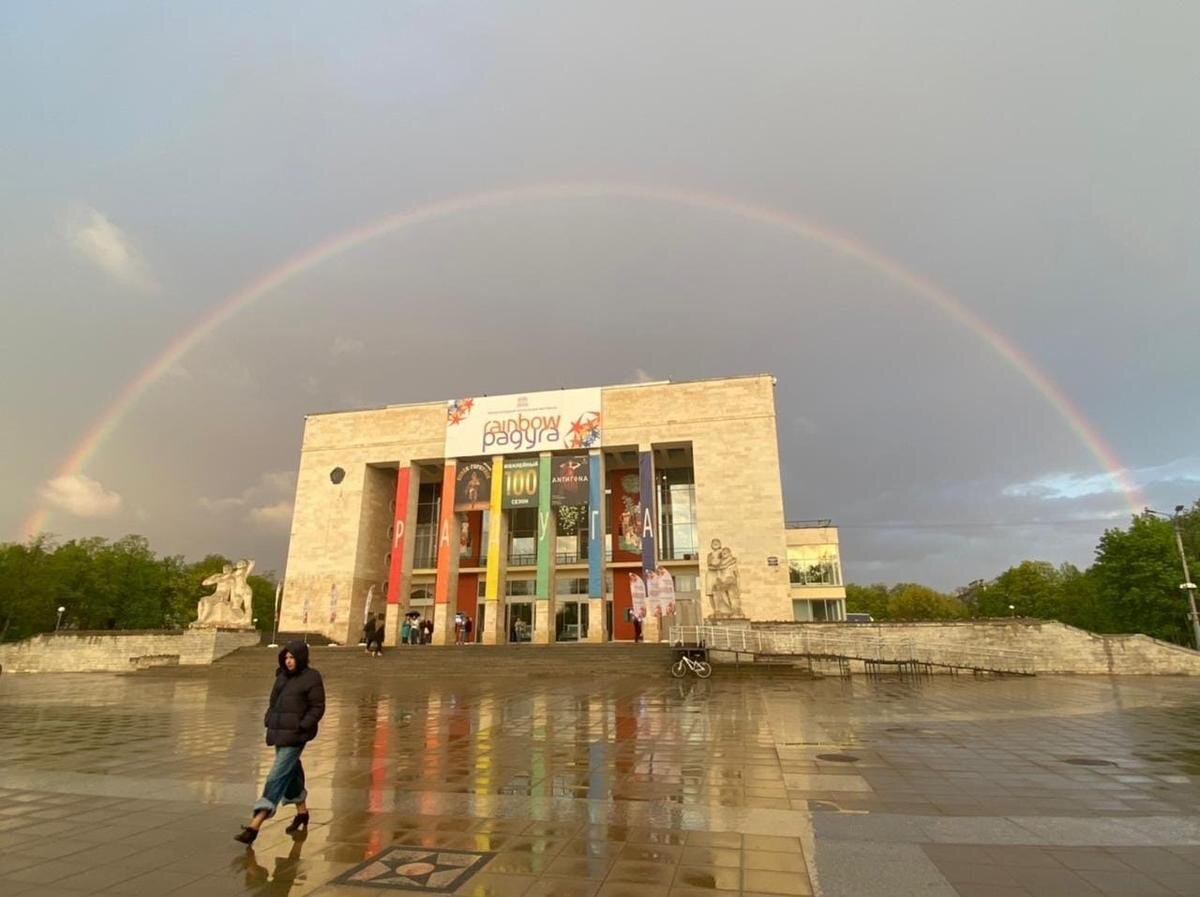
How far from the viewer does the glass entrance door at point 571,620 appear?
4031 centimetres

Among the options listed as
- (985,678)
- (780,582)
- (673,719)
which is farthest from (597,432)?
(673,719)

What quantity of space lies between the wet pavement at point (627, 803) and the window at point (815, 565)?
146 ft

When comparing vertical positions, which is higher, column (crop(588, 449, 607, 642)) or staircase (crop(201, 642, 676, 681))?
column (crop(588, 449, 607, 642))

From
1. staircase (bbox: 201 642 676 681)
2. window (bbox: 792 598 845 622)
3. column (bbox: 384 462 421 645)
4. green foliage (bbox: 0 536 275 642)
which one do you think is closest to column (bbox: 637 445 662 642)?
staircase (bbox: 201 642 676 681)

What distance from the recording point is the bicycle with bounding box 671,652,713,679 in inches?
890

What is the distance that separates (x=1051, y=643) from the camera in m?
25.7

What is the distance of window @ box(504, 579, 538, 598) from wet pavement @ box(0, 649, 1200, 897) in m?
27.7

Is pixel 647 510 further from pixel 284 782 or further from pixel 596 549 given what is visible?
pixel 284 782

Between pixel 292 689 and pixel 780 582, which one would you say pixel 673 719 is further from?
pixel 780 582

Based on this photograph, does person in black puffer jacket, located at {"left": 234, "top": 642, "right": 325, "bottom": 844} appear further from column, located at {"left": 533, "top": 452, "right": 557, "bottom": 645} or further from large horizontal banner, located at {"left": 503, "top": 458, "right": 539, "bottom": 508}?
large horizontal banner, located at {"left": 503, "top": 458, "right": 539, "bottom": 508}

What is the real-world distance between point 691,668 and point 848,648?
7721 millimetres

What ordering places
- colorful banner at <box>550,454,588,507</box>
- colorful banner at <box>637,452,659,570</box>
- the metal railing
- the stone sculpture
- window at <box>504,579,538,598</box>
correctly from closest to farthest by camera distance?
1. the metal railing
2. the stone sculpture
3. colorful banner at <box>637,452,659,570</box>
4. colorful banner at <box>550,454,588,507</box>
5. window at <box>504,579,538,598</box>

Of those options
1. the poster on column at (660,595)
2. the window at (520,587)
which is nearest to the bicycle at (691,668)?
the poster on column at (660,595)

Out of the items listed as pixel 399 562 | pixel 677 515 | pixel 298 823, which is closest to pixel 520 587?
pixel 399 562
